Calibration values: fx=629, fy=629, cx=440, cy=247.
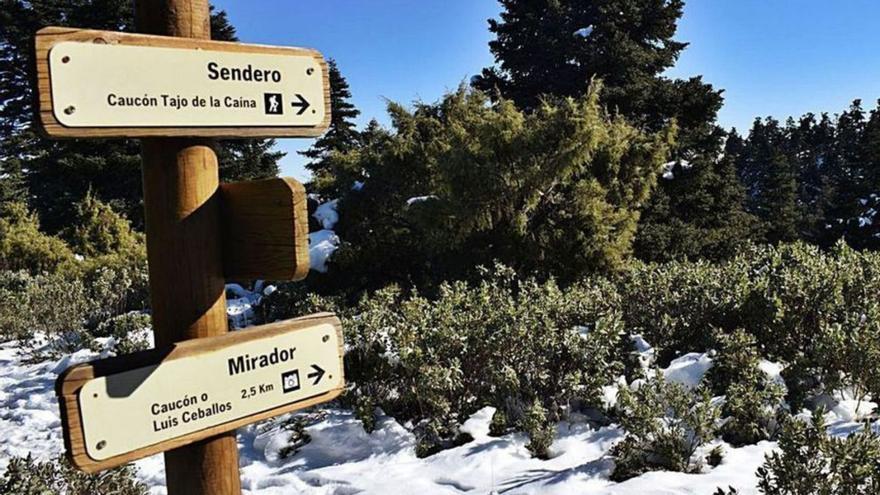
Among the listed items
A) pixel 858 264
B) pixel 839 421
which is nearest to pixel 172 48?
pixel 839 421

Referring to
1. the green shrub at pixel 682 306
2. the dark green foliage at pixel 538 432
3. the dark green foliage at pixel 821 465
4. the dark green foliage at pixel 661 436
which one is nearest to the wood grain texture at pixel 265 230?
the dark green foliage at pixel 821 465

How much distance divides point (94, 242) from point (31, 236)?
1.16 meters

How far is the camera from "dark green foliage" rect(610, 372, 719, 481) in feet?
10.3

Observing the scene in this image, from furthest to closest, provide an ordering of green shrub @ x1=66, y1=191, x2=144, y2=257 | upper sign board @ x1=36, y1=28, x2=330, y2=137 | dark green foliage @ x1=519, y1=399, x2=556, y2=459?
green shrub @ x1=66, y1=191, x2=144, y2=257, dark green foliage @ x1=519, y1=399, x2=556, y2=459, upper sign board @ x1=36, y1=28, x2=330, y2=137

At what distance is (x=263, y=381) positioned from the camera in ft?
5.25

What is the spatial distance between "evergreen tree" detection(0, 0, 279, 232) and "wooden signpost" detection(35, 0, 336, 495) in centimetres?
1792

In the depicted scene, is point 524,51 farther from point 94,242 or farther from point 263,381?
point 263,381

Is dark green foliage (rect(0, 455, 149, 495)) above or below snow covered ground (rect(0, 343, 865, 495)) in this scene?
above

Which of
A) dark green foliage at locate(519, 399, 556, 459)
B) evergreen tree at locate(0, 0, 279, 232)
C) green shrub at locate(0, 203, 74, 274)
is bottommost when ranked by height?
dark green foliage at locate(519, 399, 556, 459)

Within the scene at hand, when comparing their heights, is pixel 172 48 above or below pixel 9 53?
below

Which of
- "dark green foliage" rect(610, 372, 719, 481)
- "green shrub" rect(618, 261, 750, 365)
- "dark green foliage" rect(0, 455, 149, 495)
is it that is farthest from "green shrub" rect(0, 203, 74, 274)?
"dark green foliage" rect(610, 372, 719, 481)

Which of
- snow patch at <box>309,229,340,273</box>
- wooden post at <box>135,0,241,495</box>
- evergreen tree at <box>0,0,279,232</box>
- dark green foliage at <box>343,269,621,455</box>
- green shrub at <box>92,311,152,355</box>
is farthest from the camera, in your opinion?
evergreen tree at <box>0,0,279,232</box>

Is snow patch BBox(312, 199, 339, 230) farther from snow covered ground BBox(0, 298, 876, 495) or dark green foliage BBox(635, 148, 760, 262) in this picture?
snow covered ground BBox(0, 298, 876, 495)

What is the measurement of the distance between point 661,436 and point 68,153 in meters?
20.3
